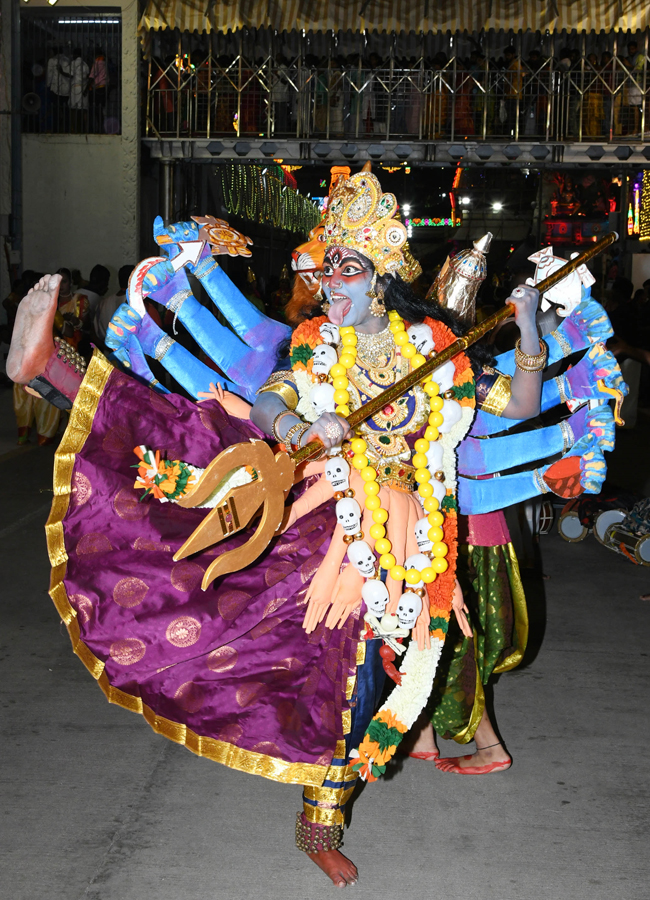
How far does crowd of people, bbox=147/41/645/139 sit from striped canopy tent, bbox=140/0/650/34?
1.22ft

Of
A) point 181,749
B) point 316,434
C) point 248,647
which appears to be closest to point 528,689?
point 181,749

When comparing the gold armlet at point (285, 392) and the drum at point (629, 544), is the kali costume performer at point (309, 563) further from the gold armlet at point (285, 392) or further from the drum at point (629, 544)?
the drum at point (629, 544)

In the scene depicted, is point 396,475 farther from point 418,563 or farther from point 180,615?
point 180,615

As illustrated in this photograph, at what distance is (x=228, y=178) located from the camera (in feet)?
52.0

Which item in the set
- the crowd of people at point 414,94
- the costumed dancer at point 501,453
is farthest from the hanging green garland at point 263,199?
the costumed dancer at point 501,453

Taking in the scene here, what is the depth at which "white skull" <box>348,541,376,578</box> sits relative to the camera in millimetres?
2467

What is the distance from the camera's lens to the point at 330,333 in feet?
8.44

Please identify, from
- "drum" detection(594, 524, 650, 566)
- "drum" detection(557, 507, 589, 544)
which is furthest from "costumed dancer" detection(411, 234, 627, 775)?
"drum" detection(557, 507, 589, 544)

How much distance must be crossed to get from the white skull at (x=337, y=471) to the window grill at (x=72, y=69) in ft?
42.3

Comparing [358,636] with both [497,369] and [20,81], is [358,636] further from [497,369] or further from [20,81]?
[20,81]

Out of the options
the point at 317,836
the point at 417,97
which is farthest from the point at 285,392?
the point at 417,97

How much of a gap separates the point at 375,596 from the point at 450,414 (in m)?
0.54

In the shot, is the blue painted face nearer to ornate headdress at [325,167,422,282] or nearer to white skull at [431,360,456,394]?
ornate headdress at [325,167,422,282]

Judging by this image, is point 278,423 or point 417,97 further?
point 417,97
